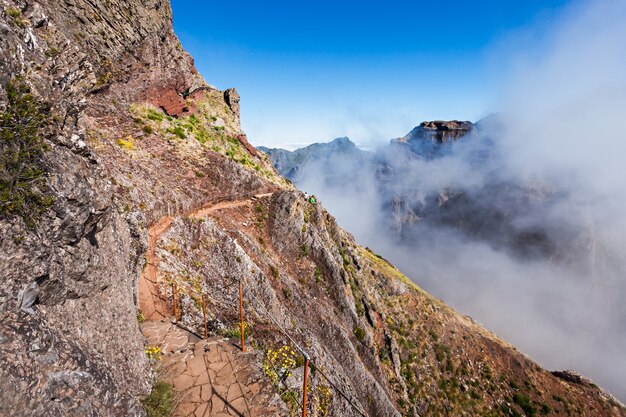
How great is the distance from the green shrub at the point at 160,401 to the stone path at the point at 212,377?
220mm

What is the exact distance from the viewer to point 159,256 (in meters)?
17.2

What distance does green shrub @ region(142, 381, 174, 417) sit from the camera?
345 inches

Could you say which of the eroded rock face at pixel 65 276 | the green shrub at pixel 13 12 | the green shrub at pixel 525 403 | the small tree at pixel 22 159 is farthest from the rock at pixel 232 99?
the green shrub at pixel 525 403

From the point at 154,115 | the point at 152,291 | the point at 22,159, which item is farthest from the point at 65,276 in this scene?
the point at 154,115

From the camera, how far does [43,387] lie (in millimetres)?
5844

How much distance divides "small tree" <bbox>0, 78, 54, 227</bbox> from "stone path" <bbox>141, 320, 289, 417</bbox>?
706 cm

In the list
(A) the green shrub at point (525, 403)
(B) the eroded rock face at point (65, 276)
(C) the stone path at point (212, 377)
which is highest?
(B) the eroded rock face at point (65, 276)

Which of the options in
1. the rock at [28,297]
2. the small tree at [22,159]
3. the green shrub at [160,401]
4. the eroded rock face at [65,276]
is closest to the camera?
the eroded rock face at [65,276]

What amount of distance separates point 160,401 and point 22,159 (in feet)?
25.7

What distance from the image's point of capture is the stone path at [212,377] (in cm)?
955

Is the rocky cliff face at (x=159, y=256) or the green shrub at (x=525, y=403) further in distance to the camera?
the green shrub at (x=525, y=403)

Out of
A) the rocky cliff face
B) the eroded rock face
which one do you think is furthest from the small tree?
the eroded rock face

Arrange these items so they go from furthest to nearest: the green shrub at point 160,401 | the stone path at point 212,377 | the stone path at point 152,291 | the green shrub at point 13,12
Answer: the stone path at point 152,291
the stone path at point 212,377
the green shrub at point 160,401
the green shrub at point 13,12

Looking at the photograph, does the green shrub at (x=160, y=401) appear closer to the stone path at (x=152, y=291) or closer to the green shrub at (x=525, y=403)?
the stone path at (x=152, y=291)
